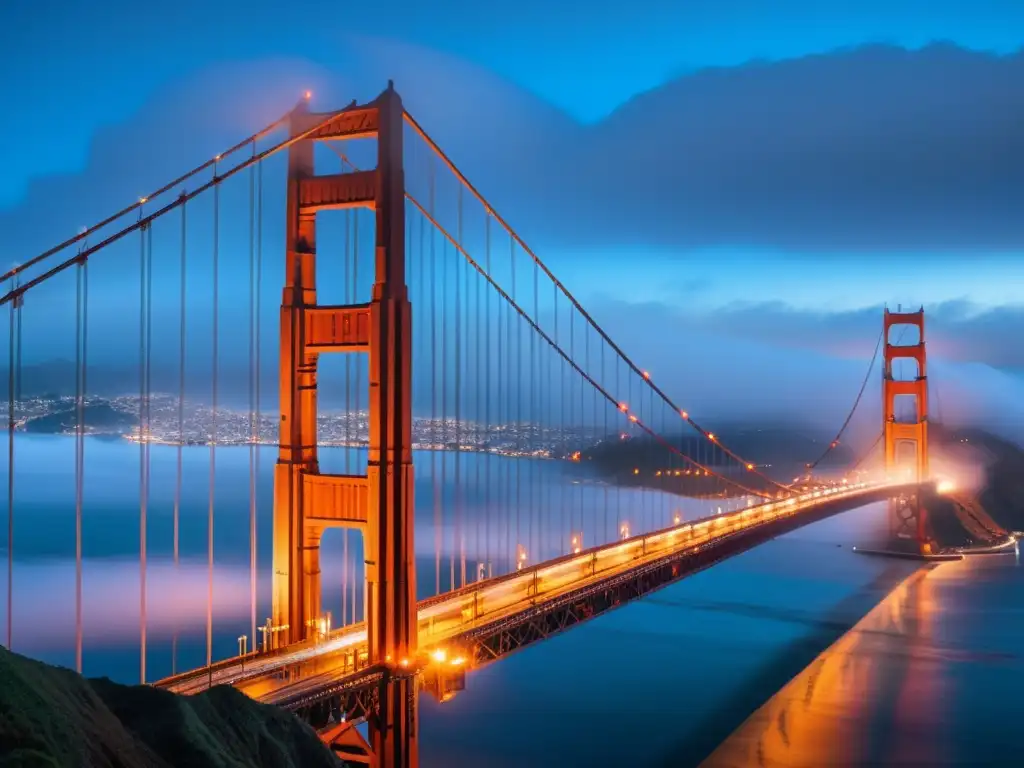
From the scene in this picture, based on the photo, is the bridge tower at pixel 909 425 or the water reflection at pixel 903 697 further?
the bridge tower at pixel 909 425

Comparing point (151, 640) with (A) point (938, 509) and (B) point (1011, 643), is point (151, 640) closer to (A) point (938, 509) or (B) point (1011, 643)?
(B) point (1011, 643)

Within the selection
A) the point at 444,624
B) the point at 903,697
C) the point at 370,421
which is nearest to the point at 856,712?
the point at 903,697

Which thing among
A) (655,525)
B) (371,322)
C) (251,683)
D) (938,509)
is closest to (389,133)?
(371,322)

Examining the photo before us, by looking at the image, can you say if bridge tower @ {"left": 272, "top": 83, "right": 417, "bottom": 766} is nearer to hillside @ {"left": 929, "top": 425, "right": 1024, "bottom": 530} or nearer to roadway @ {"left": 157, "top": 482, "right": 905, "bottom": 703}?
roadway @ {"left": 157, "top": 482, "right": 905, "bottom": 703}

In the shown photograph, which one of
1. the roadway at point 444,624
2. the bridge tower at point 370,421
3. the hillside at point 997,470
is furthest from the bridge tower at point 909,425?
the bridge tower at point 370,421

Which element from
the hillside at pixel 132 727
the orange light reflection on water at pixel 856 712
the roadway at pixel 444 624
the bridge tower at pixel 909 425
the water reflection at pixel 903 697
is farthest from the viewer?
the bridge tower at pixel 909 425

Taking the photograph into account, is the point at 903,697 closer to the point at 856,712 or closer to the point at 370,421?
the point at 856,712

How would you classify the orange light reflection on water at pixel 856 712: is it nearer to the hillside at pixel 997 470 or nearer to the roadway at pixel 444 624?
the roadway at pixel 444 624
